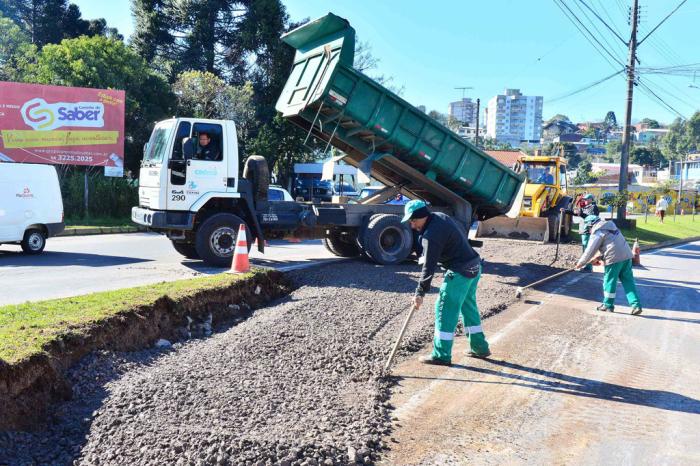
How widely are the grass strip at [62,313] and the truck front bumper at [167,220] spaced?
2588 millimetres

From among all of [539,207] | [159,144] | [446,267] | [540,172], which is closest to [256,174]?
[159,144]

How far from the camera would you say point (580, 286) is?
11445mm

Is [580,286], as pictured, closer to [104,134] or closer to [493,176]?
[493,176]

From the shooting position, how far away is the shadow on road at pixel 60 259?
11.5 m

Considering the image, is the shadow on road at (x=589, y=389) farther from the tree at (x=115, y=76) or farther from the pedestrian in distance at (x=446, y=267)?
the tree at (x=115, y=76)

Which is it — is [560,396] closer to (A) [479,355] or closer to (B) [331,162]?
(A) [479,355]

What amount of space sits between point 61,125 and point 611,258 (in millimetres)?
18494

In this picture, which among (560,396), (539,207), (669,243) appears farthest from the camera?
(669,243)

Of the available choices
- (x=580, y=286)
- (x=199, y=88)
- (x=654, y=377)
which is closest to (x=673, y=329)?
(x=654, y=377)

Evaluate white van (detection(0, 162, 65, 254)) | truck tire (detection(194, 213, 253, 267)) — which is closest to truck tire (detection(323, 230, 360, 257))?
truck tire (detection(194, 213, 253, 267))

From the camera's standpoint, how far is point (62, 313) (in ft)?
20.3

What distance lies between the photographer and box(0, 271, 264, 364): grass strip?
4.99 meters

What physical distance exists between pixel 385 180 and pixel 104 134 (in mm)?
12650

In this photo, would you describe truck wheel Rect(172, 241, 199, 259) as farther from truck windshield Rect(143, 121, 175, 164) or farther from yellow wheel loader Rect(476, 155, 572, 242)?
yellow wheel loader Rect(476, 155, 572, 242)
